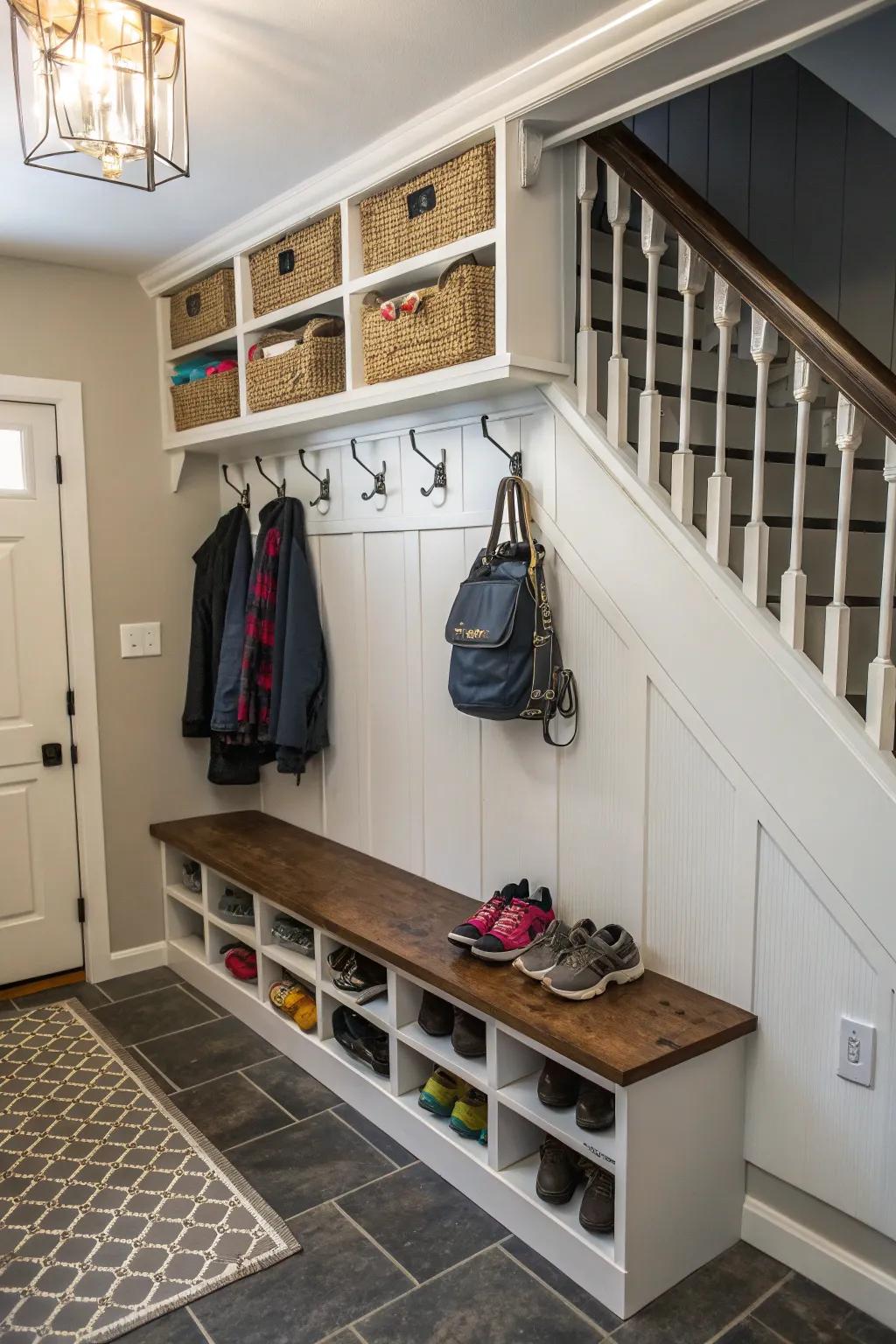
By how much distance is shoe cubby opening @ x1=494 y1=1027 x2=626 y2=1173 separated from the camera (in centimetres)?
194

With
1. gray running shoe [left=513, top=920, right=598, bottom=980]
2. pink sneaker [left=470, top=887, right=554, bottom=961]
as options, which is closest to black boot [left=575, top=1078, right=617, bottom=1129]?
gray running shoe [left=513, top=920, right=598, bottom=980]

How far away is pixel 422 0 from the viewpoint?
5.69 feet

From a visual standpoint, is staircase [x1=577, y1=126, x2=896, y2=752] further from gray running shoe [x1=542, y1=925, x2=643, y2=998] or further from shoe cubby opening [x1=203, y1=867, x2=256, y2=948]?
shoe cubby opening [x1=203, y1=867, x2=256, y2=948]

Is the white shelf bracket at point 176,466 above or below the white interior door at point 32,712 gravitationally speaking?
above

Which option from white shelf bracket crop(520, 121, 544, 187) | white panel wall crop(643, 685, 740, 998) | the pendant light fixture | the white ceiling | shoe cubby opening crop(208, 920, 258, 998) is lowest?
shoe cubby opening crop(208, 920, 258, 998)

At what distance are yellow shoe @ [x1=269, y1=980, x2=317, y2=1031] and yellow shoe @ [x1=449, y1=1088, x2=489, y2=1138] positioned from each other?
0.68m

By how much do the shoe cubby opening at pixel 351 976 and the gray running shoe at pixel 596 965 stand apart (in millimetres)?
612

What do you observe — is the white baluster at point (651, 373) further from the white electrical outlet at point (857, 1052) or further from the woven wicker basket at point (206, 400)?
the woven wicker basket at point (206, 400)

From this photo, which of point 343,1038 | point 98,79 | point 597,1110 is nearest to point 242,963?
point 343,1038

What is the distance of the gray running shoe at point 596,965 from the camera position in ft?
6.95

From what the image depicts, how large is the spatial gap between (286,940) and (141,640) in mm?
1251

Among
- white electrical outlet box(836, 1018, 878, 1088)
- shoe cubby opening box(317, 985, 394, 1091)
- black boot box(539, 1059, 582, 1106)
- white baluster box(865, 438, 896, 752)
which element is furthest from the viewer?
shoe cubby opening box(317, 985, 394, 1091)

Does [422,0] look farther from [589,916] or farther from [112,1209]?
[112,1209]

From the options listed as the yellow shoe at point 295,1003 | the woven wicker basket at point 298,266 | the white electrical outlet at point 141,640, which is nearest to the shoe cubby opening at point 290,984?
the yellow shoe at point 295,1003
